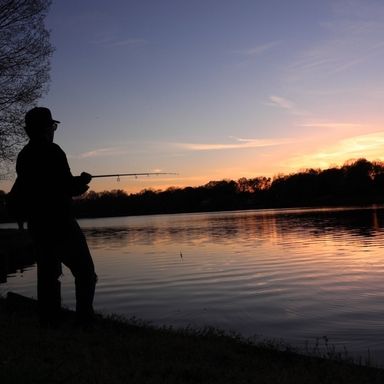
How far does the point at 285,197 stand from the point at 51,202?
175m

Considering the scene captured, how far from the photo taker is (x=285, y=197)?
178000mm

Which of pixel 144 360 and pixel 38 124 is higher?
pixel 38 124

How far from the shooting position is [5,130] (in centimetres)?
2391

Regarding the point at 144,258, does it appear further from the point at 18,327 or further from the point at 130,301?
the point at 18,327

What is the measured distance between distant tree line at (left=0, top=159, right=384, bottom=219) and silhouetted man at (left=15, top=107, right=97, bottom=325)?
145860 millimetres

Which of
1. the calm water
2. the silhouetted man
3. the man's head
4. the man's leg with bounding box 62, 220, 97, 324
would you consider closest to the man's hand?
the silhouetted man

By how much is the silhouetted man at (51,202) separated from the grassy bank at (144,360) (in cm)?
67

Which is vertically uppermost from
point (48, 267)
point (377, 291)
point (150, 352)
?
point (48, 267)

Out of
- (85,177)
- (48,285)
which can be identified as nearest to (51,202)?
(85,177)

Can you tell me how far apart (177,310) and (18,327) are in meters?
5.38

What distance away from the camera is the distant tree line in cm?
15488

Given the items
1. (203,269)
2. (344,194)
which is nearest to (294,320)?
(203,269)

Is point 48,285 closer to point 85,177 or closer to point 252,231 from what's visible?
point 85,177

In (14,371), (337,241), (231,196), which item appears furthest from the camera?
(231,196)
